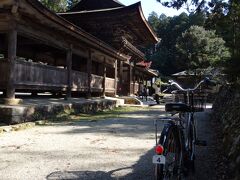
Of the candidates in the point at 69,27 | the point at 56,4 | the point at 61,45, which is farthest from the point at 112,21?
the point at 56,4

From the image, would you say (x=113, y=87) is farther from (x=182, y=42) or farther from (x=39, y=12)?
(x=182, y=42)

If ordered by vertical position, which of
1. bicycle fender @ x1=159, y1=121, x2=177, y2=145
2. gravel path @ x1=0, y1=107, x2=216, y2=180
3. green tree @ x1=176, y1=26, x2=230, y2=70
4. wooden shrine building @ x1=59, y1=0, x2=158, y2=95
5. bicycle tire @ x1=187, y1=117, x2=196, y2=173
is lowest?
gravel path @ x1=0, y1=107, x2=216, y2=180

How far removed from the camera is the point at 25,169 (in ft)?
17.1

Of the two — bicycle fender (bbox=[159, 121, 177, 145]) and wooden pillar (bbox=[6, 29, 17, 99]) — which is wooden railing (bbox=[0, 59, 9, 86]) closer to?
wooden pillar (bbox=[6, 29, 17, 99])

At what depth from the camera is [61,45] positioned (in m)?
14.6

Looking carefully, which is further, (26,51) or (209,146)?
(26,51)

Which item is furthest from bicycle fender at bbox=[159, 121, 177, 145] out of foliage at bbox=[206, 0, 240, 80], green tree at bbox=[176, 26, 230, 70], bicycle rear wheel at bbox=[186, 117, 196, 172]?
green tree at bbox=[176, 26, 230, 70]

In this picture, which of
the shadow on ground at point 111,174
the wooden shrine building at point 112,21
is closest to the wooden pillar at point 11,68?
the shadow on ground at point 111,174

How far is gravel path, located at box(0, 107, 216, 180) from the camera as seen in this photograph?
5.08 meters

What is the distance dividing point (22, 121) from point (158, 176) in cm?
707

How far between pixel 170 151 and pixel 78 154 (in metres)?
2.66

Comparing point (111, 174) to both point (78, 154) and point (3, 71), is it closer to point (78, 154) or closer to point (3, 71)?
point (78, 154)

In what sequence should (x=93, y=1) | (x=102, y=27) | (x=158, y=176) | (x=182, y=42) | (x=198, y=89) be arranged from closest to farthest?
(x=158, y=176), (x=198, y=89), (x=102, y=27), (x=93, y=1), (x=182, y=42)

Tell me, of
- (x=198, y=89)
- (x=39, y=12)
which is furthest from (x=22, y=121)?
(x=198, y=89)
